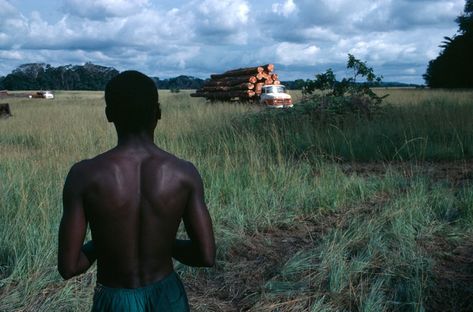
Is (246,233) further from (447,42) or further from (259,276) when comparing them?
(447,42)

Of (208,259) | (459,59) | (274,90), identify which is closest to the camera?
(208,259)

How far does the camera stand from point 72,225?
159 cm

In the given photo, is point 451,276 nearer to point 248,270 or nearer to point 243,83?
point 248,270

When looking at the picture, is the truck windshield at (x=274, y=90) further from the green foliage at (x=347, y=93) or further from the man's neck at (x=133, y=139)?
the man's neck at (x=133, y=139)

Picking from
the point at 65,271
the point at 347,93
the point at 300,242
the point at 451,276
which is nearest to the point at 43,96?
the point at 347,93

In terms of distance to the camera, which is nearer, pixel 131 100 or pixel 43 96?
pixel 131 100

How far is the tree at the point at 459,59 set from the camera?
129ft

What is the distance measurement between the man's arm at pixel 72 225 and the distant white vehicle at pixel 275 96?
63.0ft

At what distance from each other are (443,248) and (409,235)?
0.28 m

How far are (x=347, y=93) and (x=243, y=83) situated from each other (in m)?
10.6

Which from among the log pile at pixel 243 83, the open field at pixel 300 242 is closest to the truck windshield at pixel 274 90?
the log pile at pixel 243 83

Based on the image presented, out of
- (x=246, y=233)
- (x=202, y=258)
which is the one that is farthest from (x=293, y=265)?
(x=202, y=258)

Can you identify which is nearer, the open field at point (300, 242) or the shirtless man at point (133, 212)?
the shirtless man at point (133, 212)

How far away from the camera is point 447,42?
149ft
